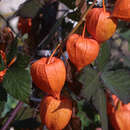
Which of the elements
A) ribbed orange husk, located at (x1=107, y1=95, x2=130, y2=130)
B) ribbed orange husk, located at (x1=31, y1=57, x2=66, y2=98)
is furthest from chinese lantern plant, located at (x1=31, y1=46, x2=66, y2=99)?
ribbed orange husk, located at (x1=107, y1=95, x2=130, y2=130)

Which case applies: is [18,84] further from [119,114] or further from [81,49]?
[119,114]

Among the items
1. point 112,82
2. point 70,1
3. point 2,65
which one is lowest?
point 112,82

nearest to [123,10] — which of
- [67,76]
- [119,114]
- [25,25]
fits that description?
[67,76]

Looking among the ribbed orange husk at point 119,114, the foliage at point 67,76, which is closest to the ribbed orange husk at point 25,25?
the foliage at point 67,76

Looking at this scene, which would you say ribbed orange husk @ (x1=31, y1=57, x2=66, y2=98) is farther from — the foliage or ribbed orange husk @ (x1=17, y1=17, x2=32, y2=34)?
ribbed orange husk @ (x1=17, y1=17, x2=32, y2=34)

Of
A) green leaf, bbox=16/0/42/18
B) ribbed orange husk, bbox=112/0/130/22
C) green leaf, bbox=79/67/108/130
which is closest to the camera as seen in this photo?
ribbed orange husk, bbox=112/0/130/22

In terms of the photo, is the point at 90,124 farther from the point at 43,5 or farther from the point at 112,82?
the point at 43,5

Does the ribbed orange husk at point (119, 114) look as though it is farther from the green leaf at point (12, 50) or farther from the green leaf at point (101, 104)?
the green leaf at point (12, 50)

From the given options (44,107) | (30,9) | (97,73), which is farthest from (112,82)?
(30,9)
